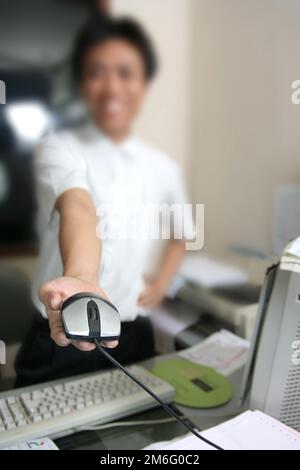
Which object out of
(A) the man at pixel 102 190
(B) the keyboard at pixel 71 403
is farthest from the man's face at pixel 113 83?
(B) the keyboard at pixel 71 403

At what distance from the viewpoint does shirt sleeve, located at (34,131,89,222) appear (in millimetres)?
746

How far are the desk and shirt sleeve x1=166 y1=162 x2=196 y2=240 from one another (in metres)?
0.35

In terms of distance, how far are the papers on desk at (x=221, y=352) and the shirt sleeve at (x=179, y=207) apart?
301mm

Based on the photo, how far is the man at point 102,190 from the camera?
72 centimetres

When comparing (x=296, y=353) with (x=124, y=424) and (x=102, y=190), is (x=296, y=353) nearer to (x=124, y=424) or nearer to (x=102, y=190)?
(x=124, y=424)

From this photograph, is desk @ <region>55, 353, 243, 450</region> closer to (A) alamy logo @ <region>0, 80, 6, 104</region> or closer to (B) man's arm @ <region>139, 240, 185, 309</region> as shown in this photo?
(B) man's arm @ <region>139, 240, 185, 309</region>

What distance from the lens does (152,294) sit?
88cm

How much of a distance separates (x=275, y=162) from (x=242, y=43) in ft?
0.87

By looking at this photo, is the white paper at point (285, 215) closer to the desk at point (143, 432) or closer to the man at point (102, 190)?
the man at point (102, 190)

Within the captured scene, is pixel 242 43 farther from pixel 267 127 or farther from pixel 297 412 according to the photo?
pixel 297 412

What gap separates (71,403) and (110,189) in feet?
1.35

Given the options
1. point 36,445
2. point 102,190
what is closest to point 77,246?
point 102,190

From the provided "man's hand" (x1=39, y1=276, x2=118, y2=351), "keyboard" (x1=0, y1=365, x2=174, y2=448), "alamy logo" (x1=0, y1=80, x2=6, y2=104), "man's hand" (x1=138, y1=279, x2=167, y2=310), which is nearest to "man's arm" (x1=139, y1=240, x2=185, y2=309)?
"man's hand" (x1=138, y1=279, x2=167, y2=310)
